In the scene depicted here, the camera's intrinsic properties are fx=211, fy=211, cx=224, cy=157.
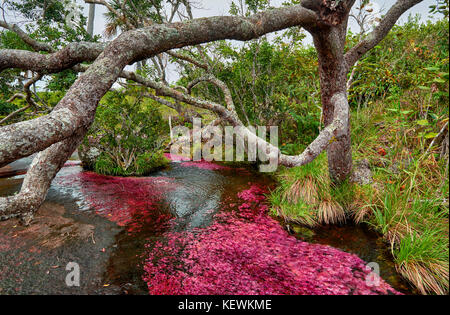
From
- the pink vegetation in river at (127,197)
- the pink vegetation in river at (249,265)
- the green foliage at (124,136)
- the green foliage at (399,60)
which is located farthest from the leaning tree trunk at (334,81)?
the green foliage at (124,136)

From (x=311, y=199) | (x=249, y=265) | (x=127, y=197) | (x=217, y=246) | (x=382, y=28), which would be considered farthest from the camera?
(x=127, y=197)

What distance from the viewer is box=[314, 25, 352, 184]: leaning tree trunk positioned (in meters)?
2.84

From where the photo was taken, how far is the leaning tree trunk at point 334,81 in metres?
2.84

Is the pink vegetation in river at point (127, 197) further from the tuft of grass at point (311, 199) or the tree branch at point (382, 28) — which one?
the tree branch at point (382, 28)

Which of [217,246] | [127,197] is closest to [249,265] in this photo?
[217,246]

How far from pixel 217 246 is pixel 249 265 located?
67 cm

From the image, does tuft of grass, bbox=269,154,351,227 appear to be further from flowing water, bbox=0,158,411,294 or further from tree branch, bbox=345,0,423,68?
tree branch, bbox=345,0,423,68

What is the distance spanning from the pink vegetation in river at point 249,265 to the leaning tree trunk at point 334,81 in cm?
151

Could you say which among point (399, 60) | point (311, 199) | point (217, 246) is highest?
point (399, 60)

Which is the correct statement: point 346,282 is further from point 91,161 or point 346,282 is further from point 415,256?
point 91,161

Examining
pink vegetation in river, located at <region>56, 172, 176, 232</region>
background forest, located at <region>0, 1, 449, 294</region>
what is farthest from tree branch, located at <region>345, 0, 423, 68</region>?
pink vegetation in river, located at <region>56, 172, 176, 232</region>

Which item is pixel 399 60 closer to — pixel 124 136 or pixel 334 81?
pixel 334 81

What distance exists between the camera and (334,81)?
10.6 ft
